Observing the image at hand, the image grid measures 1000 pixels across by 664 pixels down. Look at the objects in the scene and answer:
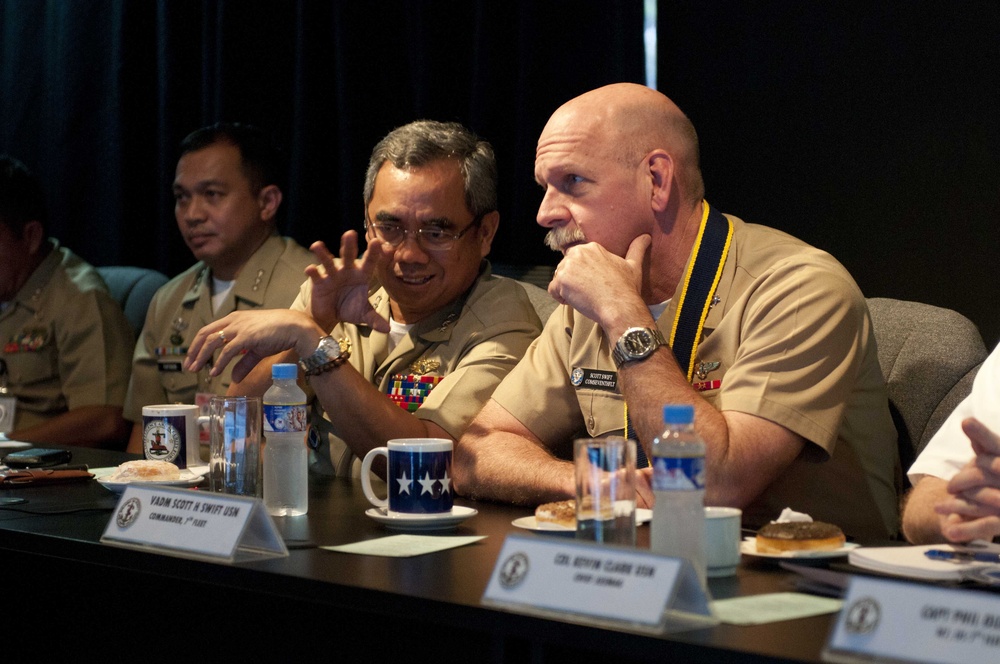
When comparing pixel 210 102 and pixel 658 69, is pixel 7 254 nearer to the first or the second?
pixel 210 102

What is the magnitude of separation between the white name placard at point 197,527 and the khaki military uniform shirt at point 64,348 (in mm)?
2070

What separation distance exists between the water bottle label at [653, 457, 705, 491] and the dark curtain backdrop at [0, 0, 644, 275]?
1784mm

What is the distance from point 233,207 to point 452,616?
234 cm

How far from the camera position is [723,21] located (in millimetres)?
2617

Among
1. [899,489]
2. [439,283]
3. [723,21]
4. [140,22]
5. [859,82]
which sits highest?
[140,22]

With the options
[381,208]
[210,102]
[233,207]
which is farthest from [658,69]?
[210,102]

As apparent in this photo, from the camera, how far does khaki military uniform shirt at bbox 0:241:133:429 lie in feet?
11.2

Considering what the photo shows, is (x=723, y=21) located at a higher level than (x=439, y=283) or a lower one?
higher

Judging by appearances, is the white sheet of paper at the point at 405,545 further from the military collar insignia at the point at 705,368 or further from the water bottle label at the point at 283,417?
the military collar insignia at the point at 705,368

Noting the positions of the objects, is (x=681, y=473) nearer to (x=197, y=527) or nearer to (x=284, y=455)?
(x=197, y=527)

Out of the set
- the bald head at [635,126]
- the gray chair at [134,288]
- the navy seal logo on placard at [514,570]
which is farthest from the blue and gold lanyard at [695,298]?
the gray chair at [134,288]

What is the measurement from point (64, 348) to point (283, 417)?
2.03m

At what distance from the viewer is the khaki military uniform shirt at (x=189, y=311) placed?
3.15 metres

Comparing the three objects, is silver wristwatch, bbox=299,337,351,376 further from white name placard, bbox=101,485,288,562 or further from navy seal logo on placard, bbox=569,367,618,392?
white name placard, bbox=101,485,288,562
